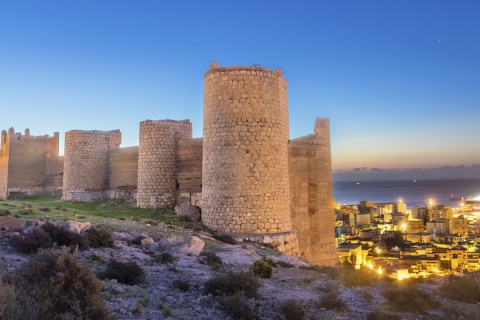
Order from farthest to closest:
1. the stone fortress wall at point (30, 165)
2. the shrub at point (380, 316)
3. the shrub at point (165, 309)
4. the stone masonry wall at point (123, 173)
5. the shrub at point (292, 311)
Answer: the stone fortress wall at point (30, 165) → the stone masonry wall at point (123, 173) → the shrub at point (380, 316) → the shrub at point (292, 311) → the shrub at point (165, 309)

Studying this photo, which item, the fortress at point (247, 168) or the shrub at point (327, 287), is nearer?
the shrub at point (327, 287)

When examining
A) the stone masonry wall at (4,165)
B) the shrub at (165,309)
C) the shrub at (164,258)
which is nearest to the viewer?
the shrub at (165,309)

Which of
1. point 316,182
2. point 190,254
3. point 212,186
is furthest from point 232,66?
point 190,254

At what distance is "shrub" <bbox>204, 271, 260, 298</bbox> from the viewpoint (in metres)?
6.77

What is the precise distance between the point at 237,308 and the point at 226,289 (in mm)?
864

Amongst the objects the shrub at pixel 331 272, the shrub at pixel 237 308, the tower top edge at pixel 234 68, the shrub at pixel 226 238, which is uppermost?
the tower top edge at pixel 234 68

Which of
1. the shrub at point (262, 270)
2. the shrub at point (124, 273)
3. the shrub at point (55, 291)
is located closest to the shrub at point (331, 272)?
the shrub at point (262, 270)

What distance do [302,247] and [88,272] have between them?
1214 centimetres

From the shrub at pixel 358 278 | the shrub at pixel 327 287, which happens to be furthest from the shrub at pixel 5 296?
the shrub at pixel 358 278

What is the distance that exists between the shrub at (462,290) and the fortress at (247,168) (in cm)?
639

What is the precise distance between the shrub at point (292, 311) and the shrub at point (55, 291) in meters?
2.53

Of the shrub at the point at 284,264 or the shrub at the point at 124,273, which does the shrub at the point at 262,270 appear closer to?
the shrub at the point at 284,264

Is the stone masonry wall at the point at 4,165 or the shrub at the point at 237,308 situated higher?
the stone masonry wall at the point at 4,165

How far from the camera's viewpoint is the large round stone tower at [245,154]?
14.2 metres
